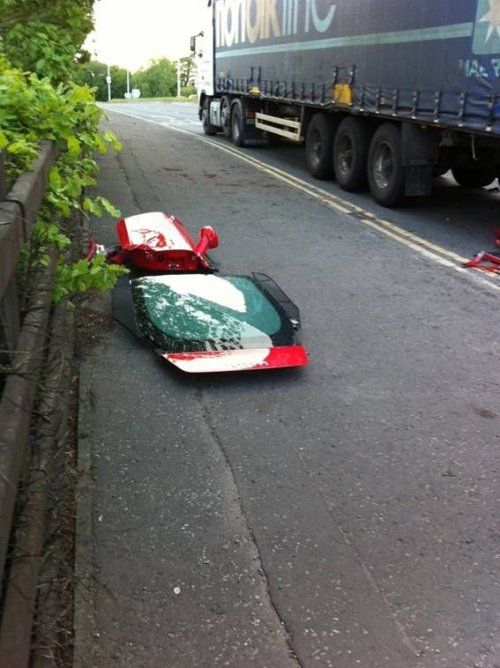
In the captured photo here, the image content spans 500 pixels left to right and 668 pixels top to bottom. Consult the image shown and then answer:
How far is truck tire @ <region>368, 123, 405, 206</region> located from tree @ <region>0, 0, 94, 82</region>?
577 centimetres

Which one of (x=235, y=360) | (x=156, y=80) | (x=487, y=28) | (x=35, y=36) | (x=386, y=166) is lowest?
(x=235, y=360)

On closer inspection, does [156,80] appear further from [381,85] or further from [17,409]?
[17,409]

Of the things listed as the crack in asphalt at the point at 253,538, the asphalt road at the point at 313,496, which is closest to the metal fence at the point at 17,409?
the asphalt road at the point at 313,496

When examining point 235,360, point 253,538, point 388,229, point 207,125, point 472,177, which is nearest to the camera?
point 253,538

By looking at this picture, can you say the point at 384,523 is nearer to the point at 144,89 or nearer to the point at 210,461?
the point at 210,461

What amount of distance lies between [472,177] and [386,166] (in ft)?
7.93

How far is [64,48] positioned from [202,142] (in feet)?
49.2

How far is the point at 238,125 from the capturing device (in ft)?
63.3

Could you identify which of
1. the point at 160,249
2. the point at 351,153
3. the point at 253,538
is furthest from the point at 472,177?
the point at 253,538

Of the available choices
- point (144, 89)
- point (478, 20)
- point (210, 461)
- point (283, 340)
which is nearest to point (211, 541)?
point (210, 461)

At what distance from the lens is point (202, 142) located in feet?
67.9

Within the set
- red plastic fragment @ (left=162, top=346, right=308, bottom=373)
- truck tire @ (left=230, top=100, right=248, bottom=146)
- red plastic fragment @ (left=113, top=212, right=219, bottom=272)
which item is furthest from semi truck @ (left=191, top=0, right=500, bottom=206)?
red plastic fragment @ (left=162, top=346, right=308, bottom=373)

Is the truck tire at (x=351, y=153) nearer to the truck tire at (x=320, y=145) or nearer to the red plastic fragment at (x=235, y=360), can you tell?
the truck tire at (x=320, y=145)

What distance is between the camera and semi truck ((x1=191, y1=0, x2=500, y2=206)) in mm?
8227
